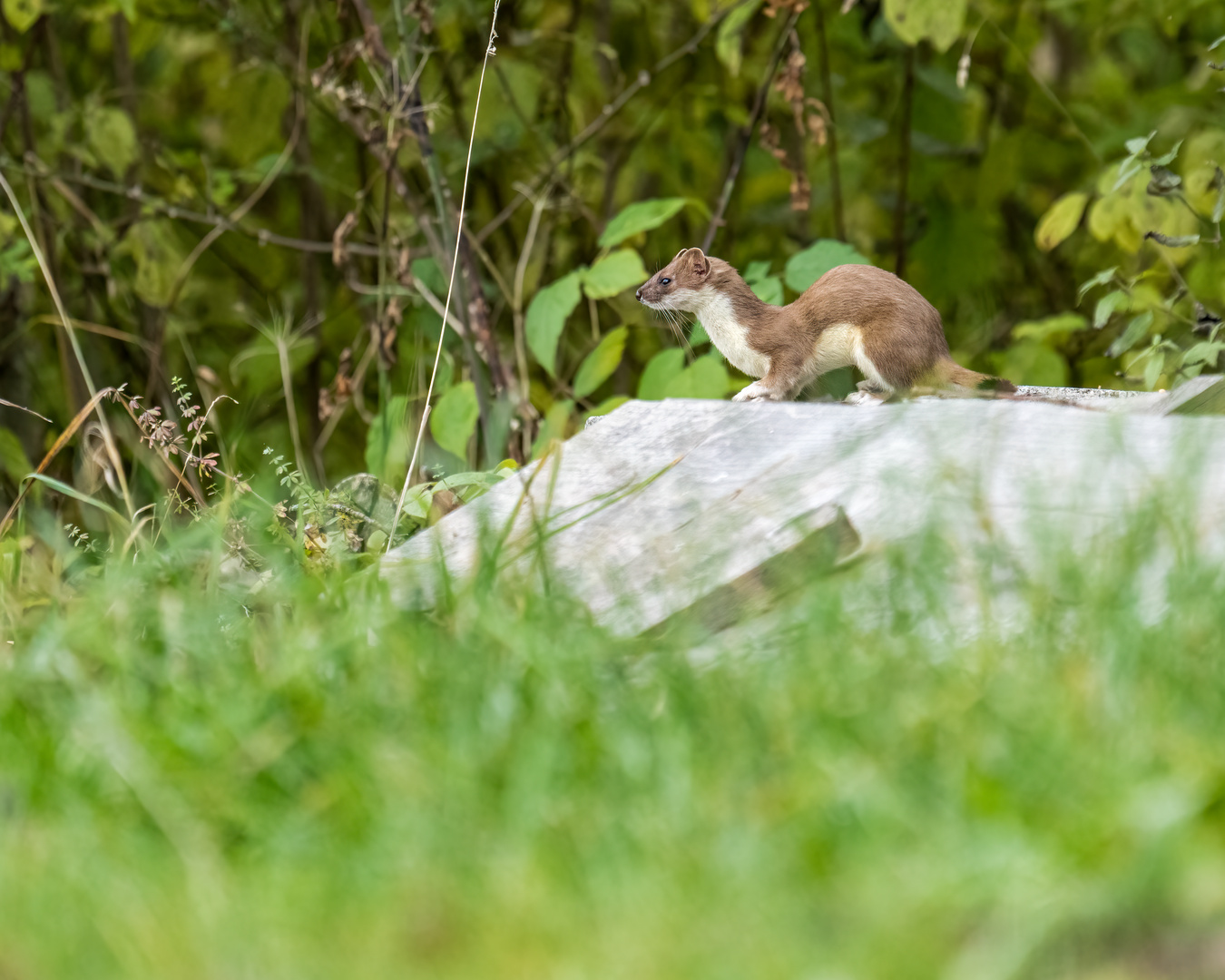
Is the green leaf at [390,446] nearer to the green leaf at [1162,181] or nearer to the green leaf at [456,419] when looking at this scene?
the green leaf at [456,419]

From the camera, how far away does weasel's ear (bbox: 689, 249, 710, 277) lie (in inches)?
136

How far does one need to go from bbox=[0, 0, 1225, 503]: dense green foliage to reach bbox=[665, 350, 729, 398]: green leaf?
2.96ft

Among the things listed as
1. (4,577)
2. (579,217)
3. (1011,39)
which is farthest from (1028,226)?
(4,577)

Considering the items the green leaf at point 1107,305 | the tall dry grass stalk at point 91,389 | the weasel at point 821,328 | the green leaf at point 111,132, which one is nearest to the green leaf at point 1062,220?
the green leaf at point 1107,305

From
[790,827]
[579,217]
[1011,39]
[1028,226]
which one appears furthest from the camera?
[1028,226]

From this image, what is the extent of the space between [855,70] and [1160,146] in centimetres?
124

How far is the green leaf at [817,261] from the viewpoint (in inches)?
159

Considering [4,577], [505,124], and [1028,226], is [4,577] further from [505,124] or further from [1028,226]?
[1028,226]

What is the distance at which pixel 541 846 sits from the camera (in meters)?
1.37

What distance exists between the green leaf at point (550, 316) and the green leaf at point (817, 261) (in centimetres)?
57

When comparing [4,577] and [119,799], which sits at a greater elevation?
[119,799]

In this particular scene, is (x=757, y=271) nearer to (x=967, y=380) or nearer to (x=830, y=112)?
(x=967, y=380)

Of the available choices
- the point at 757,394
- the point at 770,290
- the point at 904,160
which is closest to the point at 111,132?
Answer: the point at 770,290

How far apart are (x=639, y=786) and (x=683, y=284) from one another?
213 centimetres
